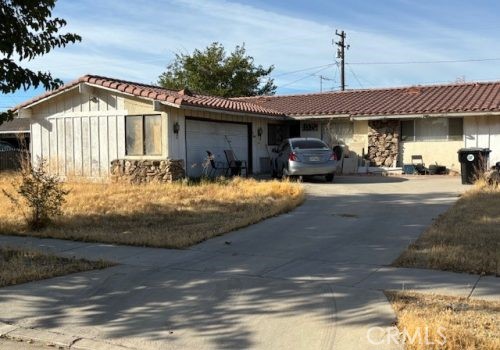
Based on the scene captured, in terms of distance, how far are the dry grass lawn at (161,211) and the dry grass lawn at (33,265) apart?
126 centimetres

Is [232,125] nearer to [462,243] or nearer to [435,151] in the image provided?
[435,151]

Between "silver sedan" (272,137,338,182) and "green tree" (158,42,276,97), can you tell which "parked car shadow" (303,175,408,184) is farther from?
"green tree" (158,42,276,97)

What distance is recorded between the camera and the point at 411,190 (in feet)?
51.9

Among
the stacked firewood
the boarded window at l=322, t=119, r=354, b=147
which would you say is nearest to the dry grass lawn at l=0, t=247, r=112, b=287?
the stacked firewood

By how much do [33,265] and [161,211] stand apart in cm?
476

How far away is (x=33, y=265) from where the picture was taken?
7859mm

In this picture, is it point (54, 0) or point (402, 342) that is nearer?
point (402, 342)

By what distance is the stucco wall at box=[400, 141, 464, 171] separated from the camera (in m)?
21.4

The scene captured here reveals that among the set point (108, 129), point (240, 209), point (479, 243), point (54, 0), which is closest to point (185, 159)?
point (108, 129)

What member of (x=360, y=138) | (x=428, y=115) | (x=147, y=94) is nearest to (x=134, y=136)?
(x=147, y=94)

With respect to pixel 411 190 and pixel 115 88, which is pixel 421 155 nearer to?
pixel 411 190

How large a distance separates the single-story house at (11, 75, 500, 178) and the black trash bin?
390 centimetres

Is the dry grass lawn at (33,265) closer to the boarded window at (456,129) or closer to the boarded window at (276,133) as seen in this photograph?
the boarded window at (276,133)

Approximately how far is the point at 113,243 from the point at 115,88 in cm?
987
